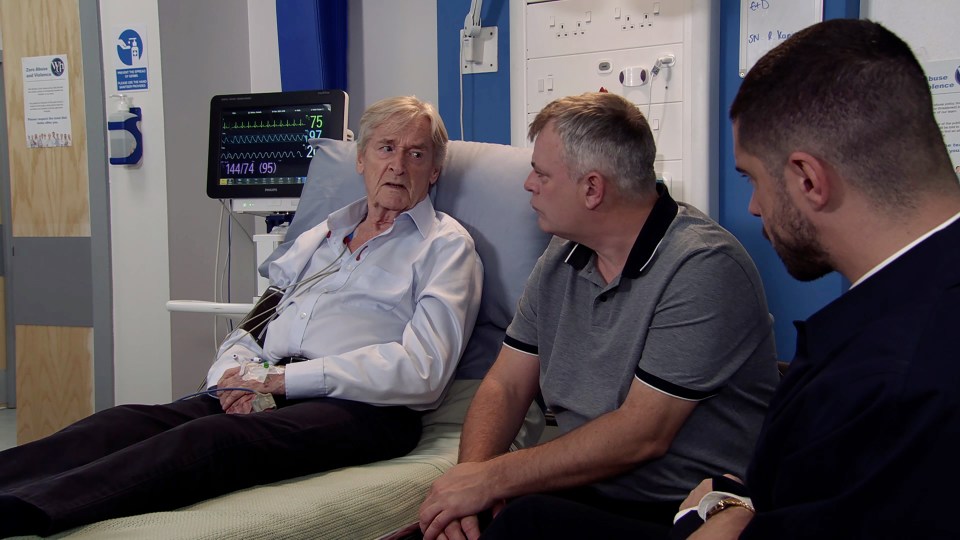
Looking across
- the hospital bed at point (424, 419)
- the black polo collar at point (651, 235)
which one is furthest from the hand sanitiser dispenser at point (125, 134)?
the black polo collar at point (651, 235)

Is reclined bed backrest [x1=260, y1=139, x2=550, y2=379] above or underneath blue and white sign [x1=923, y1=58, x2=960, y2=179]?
underneath

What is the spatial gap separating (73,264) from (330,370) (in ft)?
6.90

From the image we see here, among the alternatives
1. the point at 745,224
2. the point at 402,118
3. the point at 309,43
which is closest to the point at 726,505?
the point at 402,118

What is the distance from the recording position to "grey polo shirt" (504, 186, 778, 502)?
51.9 inches

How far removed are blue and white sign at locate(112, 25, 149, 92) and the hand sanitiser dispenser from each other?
6cm

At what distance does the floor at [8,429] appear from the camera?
3598 millimetres

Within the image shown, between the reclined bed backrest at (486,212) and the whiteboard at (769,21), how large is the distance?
35.0 inches

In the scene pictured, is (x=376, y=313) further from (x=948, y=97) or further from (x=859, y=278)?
(x=948, y=97)

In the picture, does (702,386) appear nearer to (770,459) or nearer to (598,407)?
(598,407)

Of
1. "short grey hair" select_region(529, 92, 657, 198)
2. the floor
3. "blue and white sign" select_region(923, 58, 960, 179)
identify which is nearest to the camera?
"short grey hair" select_region(529, 92, 657, 198)

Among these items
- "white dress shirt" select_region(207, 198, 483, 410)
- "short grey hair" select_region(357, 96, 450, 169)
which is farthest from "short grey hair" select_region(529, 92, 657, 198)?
"short grey hair" select_region(357, 96, 450, 169)

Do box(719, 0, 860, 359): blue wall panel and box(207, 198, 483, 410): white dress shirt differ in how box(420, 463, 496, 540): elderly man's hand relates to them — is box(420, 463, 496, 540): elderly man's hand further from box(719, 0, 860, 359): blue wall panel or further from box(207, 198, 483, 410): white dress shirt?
box(719, 0, 860, 359): blue wall panel

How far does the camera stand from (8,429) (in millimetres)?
3857

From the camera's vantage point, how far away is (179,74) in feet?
10.4
